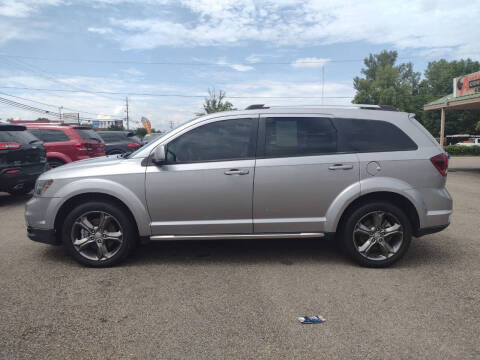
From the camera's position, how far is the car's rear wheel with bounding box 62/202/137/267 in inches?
161

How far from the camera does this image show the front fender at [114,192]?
4.05 metres

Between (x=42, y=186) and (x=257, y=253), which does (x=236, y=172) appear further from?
(x=42, y=186)

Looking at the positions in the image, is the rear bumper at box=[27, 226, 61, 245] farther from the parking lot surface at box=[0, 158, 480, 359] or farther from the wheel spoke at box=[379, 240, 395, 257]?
the wheel spoke at box=[379, 240, 395, 257]

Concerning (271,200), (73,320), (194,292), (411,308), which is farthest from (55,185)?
(411,308)

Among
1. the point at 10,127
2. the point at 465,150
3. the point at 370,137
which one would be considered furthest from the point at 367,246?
the point at 465,150

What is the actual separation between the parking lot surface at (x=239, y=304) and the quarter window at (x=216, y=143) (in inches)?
49.2

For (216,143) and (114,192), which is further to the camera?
(216,143)

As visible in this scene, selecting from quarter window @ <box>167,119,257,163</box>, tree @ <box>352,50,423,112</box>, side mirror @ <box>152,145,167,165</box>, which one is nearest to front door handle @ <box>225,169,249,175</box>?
quarter window @ <box>167,119,257,163</box>

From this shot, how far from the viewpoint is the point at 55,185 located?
4.14m

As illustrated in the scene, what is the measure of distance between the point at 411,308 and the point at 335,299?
2.07ft

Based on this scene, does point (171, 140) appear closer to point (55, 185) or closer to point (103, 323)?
point (55, 185)

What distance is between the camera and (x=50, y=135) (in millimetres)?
10227

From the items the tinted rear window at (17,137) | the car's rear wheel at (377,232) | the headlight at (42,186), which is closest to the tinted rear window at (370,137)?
the car's rear wheel at (377,232)

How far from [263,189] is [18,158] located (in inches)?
242
